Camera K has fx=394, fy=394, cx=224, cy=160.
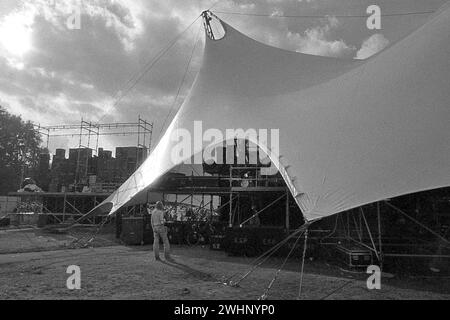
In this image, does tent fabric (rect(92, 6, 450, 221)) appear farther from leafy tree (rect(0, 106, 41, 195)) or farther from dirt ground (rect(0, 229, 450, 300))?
leafy tree (rect(0, 106, 41, 195))

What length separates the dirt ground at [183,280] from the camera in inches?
249

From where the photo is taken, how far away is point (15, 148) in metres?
51.6

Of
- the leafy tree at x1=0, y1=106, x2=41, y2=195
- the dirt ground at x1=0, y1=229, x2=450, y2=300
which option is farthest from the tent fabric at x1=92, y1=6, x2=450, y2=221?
the leafy tree at x1=0, y1=106, x2=41, y2=195

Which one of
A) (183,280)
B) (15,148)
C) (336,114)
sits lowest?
(183,280)

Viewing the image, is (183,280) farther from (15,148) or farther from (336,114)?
(15,148)

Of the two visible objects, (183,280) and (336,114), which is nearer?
(183,280)

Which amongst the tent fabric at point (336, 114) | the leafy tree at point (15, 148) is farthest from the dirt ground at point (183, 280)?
the leafy tree at point (15, 148)

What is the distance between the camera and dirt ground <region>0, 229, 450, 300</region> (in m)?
6.31

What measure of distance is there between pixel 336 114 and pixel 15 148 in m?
52.3

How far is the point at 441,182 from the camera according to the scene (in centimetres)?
603

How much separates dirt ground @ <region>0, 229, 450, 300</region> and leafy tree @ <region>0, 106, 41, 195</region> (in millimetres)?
41945

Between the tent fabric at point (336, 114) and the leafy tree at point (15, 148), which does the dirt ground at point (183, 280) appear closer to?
the tent fabric at point (336, 114)

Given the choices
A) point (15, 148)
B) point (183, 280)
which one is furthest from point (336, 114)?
point (15, 148)

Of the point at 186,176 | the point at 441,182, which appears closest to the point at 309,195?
the point at 441,182
